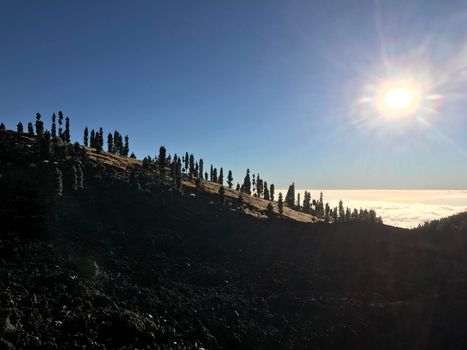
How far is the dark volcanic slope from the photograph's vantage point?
113 ft

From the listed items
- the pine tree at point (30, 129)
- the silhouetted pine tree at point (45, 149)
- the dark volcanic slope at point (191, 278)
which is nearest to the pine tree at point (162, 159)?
the dark volcanic slope at point (191, 278)

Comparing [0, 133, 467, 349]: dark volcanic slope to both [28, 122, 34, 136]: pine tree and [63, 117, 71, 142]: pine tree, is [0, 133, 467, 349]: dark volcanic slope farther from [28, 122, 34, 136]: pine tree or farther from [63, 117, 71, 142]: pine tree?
[63, 117, 71, 142]: pine tree

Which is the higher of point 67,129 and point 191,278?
point 67,129

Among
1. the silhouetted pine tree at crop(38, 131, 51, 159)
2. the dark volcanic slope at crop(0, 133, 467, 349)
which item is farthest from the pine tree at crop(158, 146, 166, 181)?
the silhouetted pine tree at crop(38, 131, 51, 159)

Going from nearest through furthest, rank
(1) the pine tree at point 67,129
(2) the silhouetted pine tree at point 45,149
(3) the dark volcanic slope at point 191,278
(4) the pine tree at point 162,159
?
1. (3) the dark volcanic slope at point 191,278
2. (2) the silhouetted pine tree at point 45,149
3. (4) the pine tree at point 162,159
4. (1) the pine tree at point 67,129

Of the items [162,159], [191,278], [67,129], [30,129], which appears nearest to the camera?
[191,278]

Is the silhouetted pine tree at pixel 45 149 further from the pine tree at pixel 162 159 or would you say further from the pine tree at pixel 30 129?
the pine tree at pixel 30 129

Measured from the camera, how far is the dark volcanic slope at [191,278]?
34375 millimetres

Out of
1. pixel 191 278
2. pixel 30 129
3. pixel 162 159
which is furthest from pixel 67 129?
pixel 191 278

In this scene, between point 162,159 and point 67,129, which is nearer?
point 162,159

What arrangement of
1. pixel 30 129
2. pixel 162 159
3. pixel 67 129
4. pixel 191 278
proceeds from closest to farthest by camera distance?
1. pixel 191 278
2. pixel 162 159
3. pixel 30 129
4. pixel 67 129

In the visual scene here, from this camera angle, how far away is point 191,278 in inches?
2202

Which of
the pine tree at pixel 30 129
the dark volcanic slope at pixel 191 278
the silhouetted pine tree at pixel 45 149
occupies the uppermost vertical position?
the pine tree at pixel 30 129

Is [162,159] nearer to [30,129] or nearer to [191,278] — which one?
[30,129]
